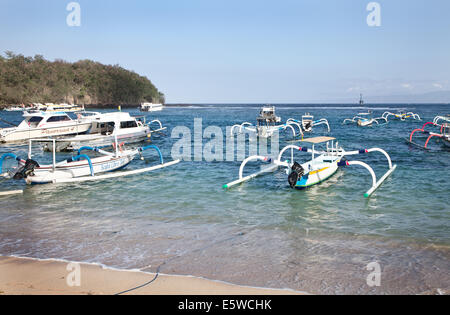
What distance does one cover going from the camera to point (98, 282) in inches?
223

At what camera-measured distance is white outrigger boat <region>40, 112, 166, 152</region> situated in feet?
72.9

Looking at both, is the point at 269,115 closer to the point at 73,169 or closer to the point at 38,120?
the point at 38,120

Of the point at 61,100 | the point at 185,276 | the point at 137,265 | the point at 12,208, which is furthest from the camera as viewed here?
the point at 61,100

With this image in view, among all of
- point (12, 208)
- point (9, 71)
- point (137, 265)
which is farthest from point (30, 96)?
point (137, 265)

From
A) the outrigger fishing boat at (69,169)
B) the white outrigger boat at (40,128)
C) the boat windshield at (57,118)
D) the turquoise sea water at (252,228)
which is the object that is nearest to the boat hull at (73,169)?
the outrigger fishing boat at (69,169)

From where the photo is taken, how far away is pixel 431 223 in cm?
902

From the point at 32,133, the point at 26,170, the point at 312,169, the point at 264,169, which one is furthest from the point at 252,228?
the point at 32,133

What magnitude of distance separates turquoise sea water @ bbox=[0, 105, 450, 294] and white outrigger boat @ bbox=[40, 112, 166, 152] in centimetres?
847

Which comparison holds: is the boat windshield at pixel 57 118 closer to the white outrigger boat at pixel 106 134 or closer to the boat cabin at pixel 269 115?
the white outrigger boat at pixel 106 134

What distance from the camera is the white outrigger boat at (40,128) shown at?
25.4 meters

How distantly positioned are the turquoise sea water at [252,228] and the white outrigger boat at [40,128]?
12822 mm
